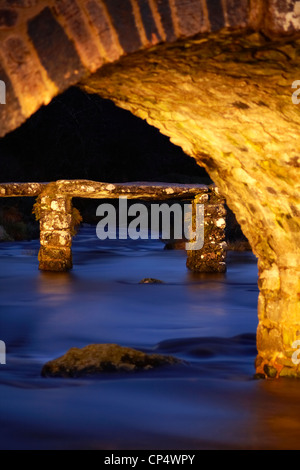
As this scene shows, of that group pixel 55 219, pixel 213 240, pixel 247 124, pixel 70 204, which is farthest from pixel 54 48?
pixel 213 240

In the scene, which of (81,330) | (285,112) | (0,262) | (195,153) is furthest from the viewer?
(0,262)

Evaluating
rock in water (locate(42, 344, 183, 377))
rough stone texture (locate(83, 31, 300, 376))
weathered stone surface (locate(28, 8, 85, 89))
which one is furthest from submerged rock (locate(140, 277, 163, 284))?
weathered stone surface (locate(28, 8, 85, 89))

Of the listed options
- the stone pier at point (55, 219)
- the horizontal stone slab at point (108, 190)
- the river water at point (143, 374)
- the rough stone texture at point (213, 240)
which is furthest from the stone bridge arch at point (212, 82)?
the stone pier at point (55, 219)

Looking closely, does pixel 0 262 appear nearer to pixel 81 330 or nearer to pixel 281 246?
pixel 81 330

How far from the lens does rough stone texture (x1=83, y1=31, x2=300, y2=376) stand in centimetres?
358

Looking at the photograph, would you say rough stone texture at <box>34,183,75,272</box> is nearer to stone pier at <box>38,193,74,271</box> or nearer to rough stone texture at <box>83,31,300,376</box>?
stone pier at <box>38,193,74,271</box>

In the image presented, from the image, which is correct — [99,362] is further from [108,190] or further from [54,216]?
[54,216]

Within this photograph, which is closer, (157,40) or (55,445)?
Answer: (157,40)

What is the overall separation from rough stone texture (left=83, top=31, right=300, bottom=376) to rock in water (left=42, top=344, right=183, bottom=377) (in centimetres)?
97

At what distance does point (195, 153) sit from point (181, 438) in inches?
76.0

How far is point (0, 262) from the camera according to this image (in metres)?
17.7

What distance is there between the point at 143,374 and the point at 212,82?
2.76m

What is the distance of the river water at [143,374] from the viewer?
176 inches

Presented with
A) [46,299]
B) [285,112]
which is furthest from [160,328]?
[285,112]
